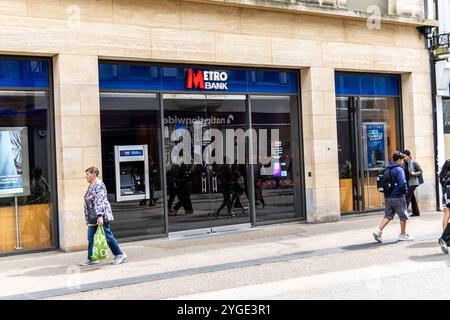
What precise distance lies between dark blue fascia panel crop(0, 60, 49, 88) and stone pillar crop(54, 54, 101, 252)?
10.2 inches

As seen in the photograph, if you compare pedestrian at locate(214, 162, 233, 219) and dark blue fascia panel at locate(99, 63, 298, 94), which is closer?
dark blue fascia panel at locate(99, 63, 298, 94)

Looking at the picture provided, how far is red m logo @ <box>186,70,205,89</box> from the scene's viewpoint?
12805 millimetres

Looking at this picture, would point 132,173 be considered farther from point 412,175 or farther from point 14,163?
point 412,175

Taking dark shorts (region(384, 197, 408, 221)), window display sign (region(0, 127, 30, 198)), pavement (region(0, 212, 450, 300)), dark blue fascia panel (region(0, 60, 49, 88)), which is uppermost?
dark blue fascia panel (region(0, 60, 49, 88))

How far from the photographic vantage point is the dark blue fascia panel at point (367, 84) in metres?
15.1

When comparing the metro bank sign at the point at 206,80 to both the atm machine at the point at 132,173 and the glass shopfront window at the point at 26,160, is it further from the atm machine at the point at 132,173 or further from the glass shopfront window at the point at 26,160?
the glass shopfront window at the point at 26,160

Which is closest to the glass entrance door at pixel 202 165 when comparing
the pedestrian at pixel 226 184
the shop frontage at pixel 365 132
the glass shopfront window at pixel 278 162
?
the pedestrian at pixel 226 184

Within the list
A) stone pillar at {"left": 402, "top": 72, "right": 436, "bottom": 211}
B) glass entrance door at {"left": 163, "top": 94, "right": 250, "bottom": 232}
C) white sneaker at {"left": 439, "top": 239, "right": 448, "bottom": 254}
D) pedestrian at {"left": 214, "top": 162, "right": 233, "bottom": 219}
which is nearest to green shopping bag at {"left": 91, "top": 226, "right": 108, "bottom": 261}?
glass entrance door at {"left": 163, "top": 94, "right": 250, "bottom": 232}

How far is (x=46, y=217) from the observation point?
37.1 feet

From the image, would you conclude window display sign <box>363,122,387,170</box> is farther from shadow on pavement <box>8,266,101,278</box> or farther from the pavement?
shadow on pavement <box>8,266,101,278</box>

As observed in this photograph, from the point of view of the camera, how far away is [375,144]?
52.0 ft
